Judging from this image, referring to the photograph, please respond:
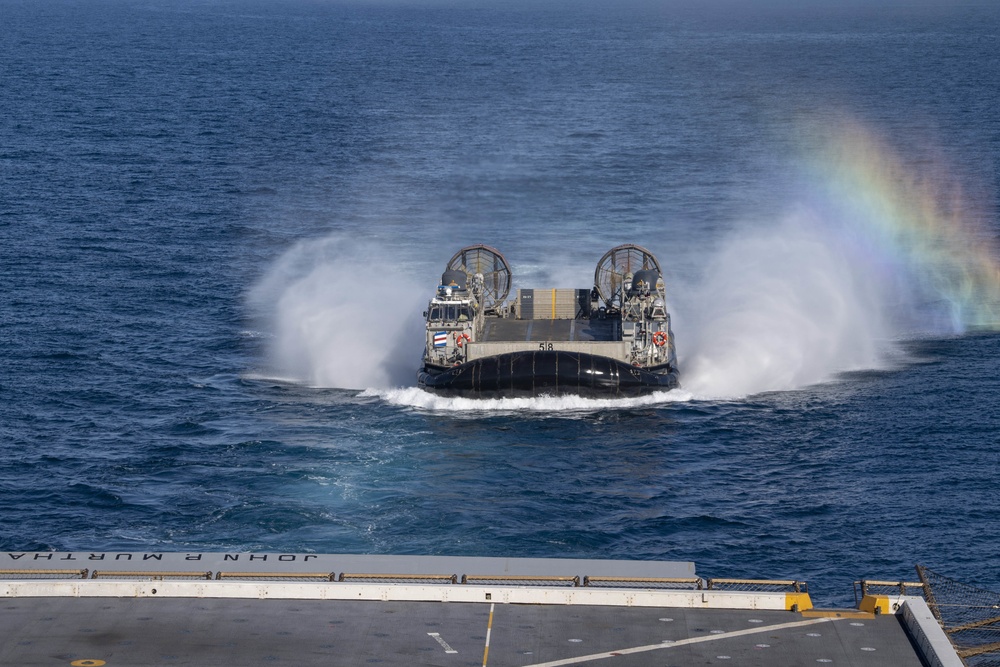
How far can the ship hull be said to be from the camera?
8756cm

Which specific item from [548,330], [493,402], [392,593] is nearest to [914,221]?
[548,330]

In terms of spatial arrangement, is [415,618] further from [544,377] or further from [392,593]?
[544,377]

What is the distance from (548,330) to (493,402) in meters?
8.76

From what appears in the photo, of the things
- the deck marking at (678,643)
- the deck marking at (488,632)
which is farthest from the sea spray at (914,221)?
the deck marking at (488,632)

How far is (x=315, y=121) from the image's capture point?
647ft

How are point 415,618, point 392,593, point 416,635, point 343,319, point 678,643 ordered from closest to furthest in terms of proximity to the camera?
point 678,643, point 416,635, point 415,618, point 392,593, point 343,319

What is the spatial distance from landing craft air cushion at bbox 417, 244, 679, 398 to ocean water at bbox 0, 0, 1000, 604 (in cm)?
136

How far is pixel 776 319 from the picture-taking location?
10156 centimetres

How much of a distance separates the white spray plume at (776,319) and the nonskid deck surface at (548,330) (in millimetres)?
6111

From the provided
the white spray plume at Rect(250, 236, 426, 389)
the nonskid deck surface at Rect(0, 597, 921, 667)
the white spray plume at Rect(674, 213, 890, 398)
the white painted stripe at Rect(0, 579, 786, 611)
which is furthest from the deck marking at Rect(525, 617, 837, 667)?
the white spray plume at Rect(250, 236, 426, 389)

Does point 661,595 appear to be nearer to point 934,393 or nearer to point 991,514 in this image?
point 991,514

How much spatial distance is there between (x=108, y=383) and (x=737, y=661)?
56.9 metres

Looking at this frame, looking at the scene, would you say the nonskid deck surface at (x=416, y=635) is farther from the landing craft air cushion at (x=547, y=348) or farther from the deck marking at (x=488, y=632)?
the landing craft air cushion at (x=547, y=348)

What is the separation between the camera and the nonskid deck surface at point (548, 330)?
92312 millimetres
